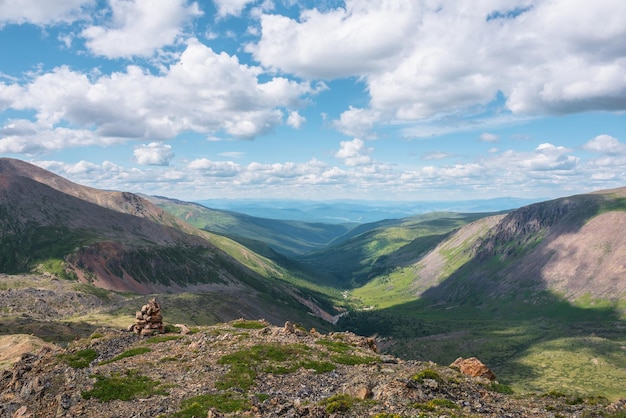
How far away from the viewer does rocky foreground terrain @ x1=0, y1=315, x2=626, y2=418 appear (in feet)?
101

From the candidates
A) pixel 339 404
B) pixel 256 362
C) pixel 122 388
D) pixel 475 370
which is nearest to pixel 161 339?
pixel 122 388

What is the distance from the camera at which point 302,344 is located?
165 ft

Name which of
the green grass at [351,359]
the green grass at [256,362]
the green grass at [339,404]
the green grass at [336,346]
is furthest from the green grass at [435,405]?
the green grass at [336,346]

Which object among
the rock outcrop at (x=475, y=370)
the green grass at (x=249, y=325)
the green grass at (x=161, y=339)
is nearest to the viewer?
the rock outcrop at (x=475, y=370)

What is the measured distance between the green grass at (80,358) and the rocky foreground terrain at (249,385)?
0.11 m

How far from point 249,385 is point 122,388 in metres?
11.8

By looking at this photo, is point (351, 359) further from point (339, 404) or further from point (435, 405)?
point (435, 405)

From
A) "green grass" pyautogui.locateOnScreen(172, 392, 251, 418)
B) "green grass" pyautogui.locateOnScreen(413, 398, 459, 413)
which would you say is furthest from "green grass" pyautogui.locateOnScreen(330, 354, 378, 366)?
"green grass" pyautogui.locateOnScreen(413, 398, 459, 413)

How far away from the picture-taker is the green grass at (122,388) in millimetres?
35531

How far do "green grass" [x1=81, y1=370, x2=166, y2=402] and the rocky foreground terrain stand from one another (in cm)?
9

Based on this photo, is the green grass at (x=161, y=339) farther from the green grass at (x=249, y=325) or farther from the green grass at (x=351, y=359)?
the green grass at (x=351, y=359)

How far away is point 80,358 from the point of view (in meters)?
46.5

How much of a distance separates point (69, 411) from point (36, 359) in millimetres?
17244

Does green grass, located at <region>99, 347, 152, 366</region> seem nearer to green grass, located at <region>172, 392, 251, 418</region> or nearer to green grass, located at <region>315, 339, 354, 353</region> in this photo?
green grass, located at <region>172, 392, 251, 418</region>
